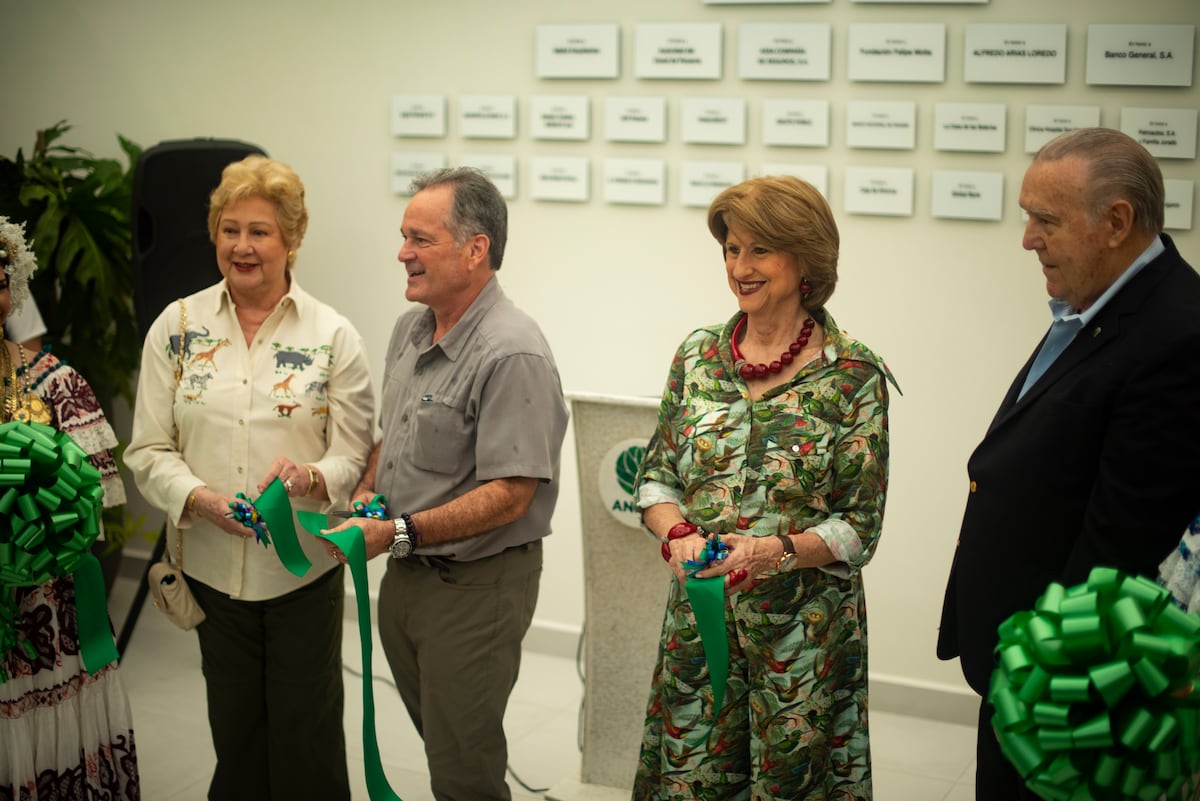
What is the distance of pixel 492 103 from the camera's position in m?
4.60

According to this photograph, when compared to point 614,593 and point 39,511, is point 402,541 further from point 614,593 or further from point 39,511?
point 614,593

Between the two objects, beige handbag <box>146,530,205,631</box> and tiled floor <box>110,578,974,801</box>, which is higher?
beige handbag <box>146,530,205,631</box>

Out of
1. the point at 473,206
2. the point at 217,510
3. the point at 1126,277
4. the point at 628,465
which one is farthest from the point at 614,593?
the point at 1126,277

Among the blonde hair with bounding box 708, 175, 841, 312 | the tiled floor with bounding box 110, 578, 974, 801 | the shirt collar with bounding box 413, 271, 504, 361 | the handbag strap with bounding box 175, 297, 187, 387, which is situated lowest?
the tiled floor with bounding box 110, 578, 974, 801

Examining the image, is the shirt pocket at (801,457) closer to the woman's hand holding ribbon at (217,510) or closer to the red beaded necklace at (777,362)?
the red beaded necklace at (777,362)

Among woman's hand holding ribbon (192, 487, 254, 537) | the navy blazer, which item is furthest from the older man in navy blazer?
woman's hand holding ribbon (192, 487, 254, 537)

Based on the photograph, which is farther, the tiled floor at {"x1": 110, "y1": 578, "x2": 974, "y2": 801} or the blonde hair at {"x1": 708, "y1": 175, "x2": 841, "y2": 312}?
the tiled floor at {"x1": 110, "y1": 578, "x2": 974, "y2": 801}

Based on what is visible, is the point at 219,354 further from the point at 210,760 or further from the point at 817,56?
the point at 817,56

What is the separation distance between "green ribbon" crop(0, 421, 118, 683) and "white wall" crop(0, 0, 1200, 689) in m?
2.32

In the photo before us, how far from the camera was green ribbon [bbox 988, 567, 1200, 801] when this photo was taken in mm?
1631

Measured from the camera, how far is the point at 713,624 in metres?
2.30

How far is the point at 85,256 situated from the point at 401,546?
2748 mm

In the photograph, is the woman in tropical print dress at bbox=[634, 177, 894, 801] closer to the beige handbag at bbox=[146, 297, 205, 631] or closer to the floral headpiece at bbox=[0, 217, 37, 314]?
the beige handbag at bbox=[146, 297, 205, 631]

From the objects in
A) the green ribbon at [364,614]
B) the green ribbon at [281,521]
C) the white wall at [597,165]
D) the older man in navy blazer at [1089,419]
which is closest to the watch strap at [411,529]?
the green ribbon at [364,614]
